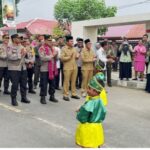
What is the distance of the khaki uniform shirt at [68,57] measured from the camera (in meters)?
11.1

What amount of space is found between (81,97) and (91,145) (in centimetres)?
627

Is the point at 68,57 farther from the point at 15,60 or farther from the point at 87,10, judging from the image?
the point at 87,10

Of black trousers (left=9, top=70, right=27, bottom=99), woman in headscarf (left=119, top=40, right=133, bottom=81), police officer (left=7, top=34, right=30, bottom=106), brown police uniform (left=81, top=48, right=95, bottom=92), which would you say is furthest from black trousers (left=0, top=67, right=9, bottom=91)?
woman in headscarf (left=119, top=40, right=133, bottom=81)

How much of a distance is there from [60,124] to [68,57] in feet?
10.5

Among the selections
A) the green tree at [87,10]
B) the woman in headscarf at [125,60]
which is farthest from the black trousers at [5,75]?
the green tree at [87,10]

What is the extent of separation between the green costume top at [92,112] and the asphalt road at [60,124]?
4.69 ft

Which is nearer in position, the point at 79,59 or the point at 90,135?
the point at 90,135

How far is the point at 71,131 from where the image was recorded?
7727mm

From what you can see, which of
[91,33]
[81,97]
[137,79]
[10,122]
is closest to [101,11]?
[91,33]

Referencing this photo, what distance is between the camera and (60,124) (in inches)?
326

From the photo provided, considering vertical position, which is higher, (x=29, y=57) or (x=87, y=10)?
(x=87, y=10)

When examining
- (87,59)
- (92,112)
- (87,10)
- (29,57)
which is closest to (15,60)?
(29,57)

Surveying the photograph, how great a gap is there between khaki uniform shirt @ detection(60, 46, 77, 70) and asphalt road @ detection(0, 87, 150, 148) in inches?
36.6

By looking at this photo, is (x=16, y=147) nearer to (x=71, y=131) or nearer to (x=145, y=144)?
(x=71, y=131)
